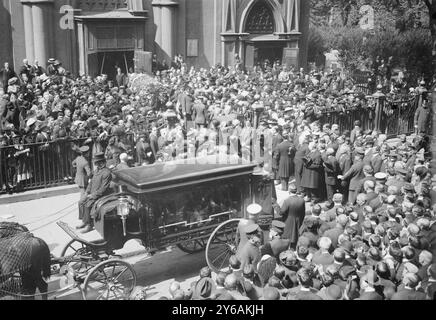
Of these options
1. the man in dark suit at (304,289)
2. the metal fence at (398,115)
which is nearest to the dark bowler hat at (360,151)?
the man in dark suit at (304,289)

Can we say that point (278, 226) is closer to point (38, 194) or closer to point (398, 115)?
point (38, 194)

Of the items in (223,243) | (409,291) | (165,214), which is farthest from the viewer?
(223,243)

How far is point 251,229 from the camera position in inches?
326

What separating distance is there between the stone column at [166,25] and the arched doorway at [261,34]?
4.06 meters

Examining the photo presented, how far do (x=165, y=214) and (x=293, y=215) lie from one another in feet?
8.22

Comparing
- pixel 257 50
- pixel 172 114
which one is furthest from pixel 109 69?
pixel 172 114

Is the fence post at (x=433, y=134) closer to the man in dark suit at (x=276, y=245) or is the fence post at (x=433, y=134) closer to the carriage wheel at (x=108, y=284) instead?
the man in dark suit at (x=276, y=245)

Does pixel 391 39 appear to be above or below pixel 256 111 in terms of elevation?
A: above

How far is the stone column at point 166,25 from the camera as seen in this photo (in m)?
25.5

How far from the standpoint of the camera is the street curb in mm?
12531

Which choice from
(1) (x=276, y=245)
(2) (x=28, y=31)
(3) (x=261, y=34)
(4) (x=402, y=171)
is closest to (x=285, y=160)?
(4) (x=402, y=171)

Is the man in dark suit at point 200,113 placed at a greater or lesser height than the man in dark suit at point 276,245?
greater

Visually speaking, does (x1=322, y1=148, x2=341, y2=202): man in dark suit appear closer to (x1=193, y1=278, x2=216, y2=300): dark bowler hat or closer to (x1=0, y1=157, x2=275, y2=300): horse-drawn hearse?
(x1=0, y1=157, x2=275, y2=300): horse-drawn hearse

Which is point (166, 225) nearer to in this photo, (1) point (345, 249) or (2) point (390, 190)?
(1) point (345, 249)
